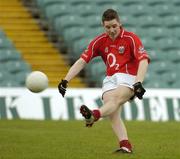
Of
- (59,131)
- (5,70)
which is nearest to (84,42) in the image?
(5,70)

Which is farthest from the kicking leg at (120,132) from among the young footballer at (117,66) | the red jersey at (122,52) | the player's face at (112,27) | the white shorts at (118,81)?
the player's face at (112,27)

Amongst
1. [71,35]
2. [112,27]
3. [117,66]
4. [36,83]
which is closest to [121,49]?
[117,66]

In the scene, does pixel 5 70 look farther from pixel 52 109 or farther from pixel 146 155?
pixel 146 155

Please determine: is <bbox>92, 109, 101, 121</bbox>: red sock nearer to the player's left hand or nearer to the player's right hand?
the player's left hand

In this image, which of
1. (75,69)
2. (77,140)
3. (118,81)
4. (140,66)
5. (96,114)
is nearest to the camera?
(96,114)

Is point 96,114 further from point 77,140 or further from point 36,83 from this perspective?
point 77,140

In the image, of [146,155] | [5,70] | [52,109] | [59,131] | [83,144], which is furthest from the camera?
[5,70]

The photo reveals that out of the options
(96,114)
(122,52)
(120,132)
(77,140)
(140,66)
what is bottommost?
(77,140)

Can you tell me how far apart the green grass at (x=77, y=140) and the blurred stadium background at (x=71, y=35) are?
4.58 meters

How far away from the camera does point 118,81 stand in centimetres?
1070

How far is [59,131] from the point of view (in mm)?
15234

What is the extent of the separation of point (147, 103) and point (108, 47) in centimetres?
901

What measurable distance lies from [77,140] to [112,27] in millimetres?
3204

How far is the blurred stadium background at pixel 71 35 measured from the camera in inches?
882
